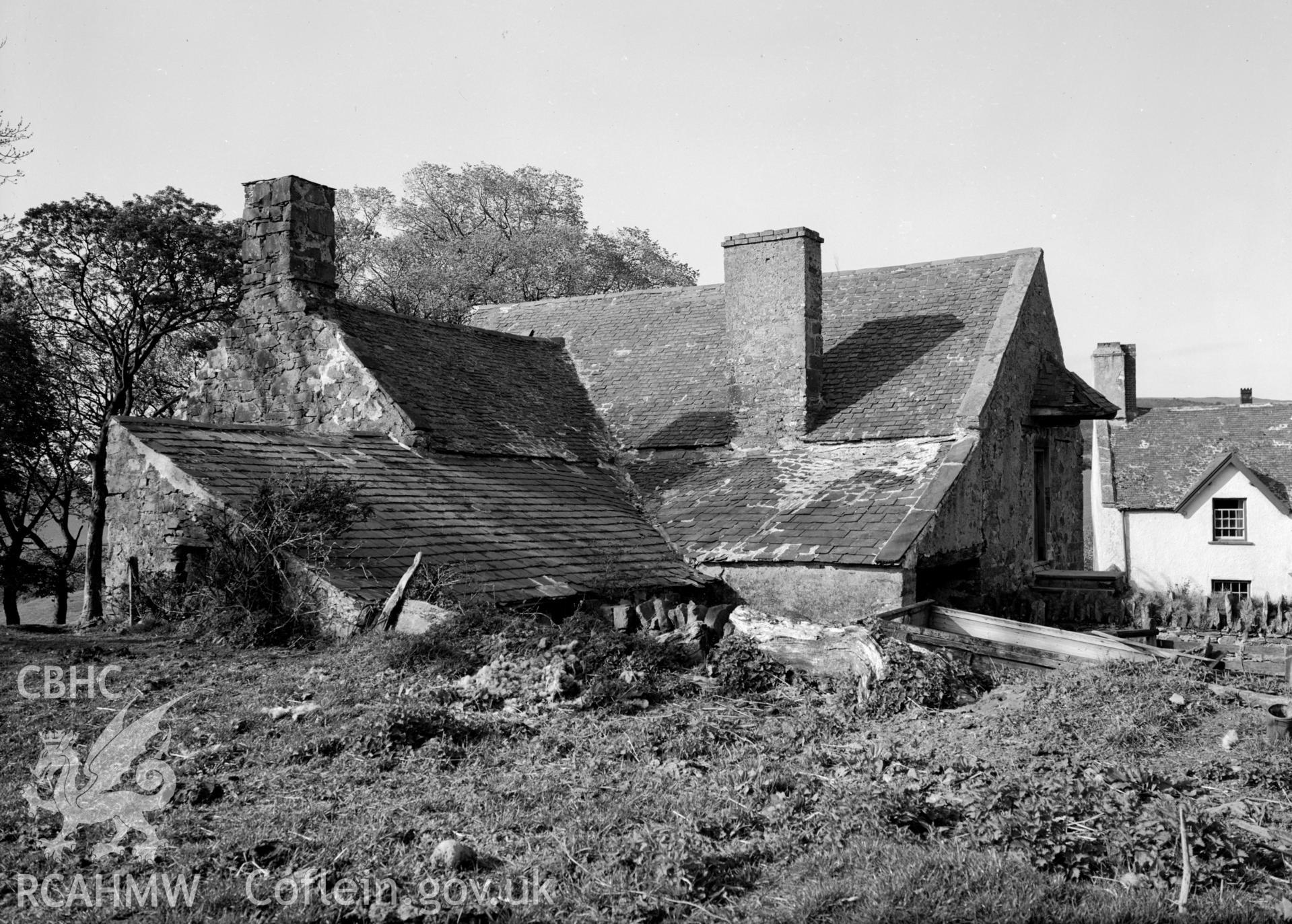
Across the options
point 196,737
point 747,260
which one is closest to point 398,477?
point 196,737

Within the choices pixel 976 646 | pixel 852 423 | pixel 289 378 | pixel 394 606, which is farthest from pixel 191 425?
pixel 976 646

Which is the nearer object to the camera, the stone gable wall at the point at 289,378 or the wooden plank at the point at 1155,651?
the wooden plank at the point at 1155,651

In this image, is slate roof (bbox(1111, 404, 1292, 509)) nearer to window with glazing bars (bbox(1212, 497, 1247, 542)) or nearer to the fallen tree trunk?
window with glazing bars (bbox(1212, 497, 1247, 542))

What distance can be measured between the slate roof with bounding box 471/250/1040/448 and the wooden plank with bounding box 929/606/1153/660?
A: 3405 mm

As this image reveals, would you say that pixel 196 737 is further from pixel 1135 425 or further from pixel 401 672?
pixel 1135 425

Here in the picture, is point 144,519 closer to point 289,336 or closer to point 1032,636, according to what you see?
point 289,336

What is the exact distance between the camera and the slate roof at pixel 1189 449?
31.2 metres

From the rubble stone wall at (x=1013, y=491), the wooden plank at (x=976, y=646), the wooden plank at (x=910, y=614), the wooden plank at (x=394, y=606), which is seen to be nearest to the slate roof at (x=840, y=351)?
the rubble stone wall at (x=1013, y=491)

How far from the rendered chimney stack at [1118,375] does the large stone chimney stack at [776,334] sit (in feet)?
77.1

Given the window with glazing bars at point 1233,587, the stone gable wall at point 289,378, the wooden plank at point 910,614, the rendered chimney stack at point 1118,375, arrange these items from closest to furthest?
1. the wooden plank at point 910,614
2. the stone gable wall at point 289,378
3. the window with glazing bars at point 1233,587
4. the rendered chimney stack at point 1118,375

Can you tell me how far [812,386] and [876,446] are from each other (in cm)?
164

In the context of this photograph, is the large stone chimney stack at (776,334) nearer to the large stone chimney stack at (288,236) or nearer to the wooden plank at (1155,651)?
the wooden plank at (1155,651)

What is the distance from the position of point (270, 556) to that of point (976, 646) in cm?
710

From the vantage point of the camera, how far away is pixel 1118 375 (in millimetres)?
35438
